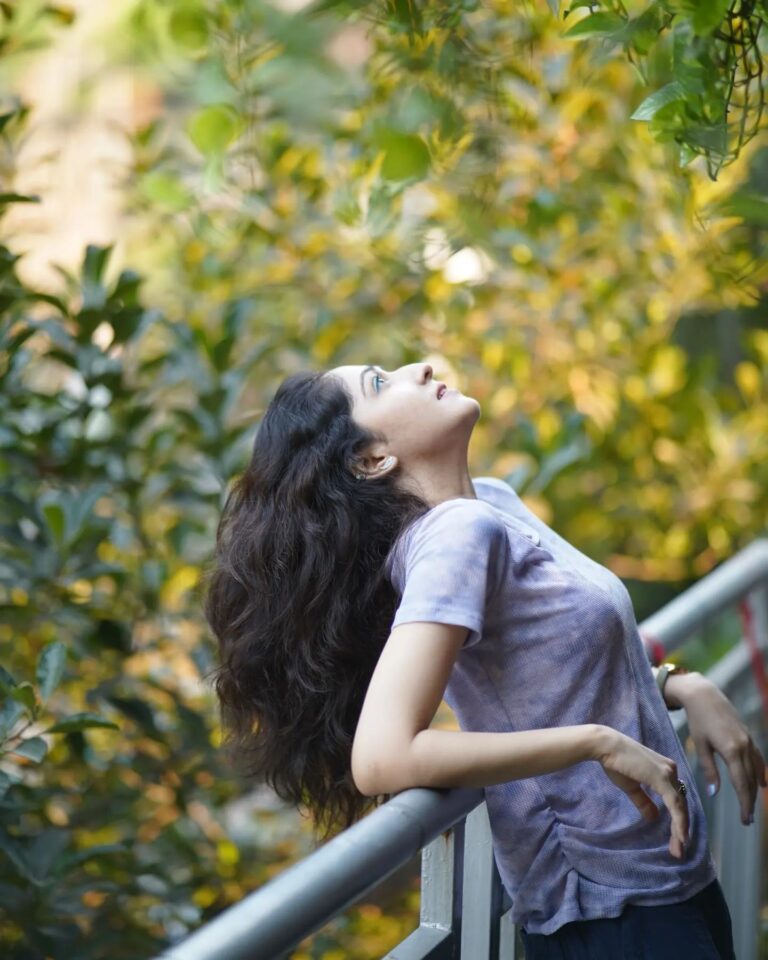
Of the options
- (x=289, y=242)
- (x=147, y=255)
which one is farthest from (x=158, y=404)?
(x=147, y=255)

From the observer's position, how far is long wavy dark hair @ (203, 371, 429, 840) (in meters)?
1.25

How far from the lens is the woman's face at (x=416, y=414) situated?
4.27 ft

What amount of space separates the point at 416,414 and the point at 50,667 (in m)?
0.53

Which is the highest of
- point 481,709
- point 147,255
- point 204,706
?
point 481,709

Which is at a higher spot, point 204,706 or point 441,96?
point 441,96

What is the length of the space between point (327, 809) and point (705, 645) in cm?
163

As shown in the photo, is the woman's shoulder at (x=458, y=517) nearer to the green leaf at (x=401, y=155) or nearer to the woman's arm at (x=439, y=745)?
the woman's arm at (x=439, y=745)

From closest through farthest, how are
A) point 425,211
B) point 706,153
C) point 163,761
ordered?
point 706,153 → point 163,761 → point 425,211

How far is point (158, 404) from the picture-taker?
238 cm

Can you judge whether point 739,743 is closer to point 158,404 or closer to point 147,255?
point 158,404

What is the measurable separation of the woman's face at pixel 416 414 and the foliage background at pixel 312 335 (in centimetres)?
17

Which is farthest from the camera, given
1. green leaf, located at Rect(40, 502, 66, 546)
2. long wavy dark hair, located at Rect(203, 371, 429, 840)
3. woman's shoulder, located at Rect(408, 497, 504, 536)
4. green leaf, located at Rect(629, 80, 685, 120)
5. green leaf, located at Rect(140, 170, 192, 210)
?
green leaf, located at Rect(140, 170, 192, 210)

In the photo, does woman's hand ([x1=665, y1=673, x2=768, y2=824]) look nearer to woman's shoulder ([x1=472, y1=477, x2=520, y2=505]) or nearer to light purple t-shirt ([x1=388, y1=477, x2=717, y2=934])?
light purple t-shirt ([x1=388, y1=477, x2=717, y2=934])

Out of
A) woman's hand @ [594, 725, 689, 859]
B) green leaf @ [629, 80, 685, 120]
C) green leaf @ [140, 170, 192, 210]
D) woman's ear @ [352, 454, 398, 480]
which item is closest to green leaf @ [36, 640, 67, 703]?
woman's ear @ [352, 454, 398, 480]
